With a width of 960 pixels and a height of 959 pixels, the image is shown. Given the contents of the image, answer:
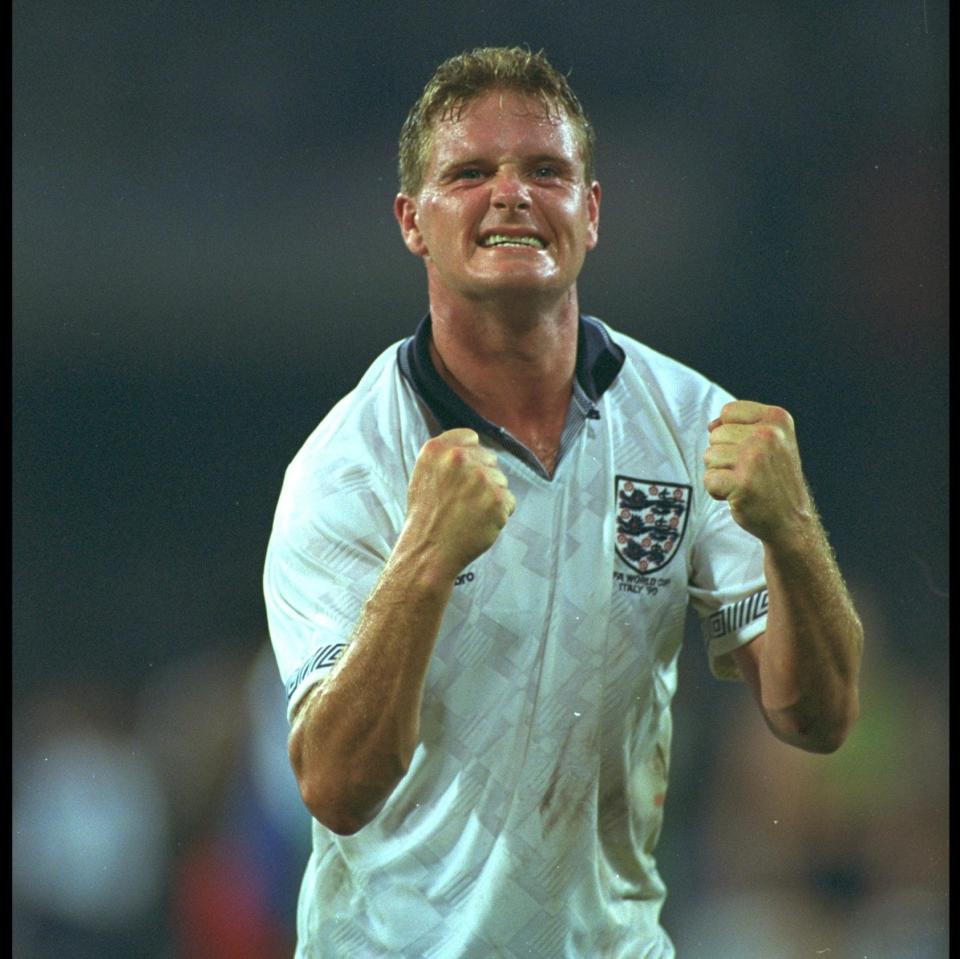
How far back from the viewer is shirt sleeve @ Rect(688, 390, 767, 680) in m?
1.65

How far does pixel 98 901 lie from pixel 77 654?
305 millimetres

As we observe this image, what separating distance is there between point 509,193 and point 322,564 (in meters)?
0.41

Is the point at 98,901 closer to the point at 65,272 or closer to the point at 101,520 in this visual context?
the point at 101,520

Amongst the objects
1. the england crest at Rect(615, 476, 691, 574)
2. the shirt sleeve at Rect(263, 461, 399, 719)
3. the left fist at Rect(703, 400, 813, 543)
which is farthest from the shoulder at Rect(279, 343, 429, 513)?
the left fist at Rect(703, 400, 813, 543)

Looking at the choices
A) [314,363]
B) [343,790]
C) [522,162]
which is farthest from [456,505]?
[314,363]

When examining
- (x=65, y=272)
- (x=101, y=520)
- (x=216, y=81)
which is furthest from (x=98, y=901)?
(x=216, y=81)

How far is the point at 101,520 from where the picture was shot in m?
2.00

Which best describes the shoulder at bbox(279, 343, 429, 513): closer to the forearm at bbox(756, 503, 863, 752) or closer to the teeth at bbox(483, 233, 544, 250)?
the teeth at bbox(483, 233, 544, 250)

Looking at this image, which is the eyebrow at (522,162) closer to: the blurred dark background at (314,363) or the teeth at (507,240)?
the teeth at (507,240)

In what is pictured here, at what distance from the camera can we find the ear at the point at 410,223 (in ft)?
5.59

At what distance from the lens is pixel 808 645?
1.54 m

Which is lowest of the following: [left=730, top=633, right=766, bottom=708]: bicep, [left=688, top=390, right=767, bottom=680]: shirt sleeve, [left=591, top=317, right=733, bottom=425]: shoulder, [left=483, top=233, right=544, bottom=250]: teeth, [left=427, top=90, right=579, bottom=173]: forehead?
[left=730, top=633, right=766, bottom=708]: bicep

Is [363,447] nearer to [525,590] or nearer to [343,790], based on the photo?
[525,590]

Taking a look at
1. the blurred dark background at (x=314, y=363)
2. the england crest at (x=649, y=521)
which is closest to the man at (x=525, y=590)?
the england crest at (x=649, y=521)
